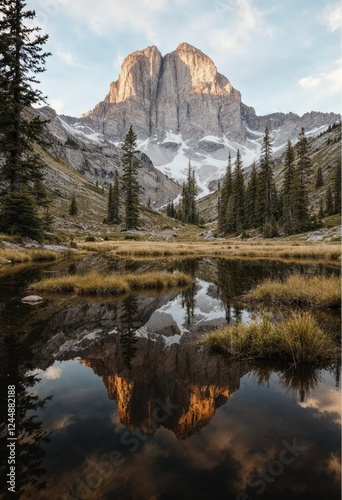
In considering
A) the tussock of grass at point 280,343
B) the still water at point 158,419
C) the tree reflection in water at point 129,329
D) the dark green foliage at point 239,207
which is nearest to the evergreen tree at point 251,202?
the dark green foliage at point 239,207

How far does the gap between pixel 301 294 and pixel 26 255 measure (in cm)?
2214

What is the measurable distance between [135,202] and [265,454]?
65219 mm

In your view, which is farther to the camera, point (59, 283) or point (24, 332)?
point (59, 283)

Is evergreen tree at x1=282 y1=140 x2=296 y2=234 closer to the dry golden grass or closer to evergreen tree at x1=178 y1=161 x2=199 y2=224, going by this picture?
the dry golden grass

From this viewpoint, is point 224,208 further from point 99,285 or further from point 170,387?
point 170,387

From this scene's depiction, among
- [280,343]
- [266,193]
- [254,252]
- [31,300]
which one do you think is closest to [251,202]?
[266,193]

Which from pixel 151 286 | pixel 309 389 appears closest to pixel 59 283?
pixel 151 286

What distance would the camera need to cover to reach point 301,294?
12.1 metres

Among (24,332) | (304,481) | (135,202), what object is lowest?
(304,481)

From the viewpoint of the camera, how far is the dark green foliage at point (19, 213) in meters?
27.8

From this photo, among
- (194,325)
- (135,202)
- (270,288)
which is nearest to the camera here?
(194,325)

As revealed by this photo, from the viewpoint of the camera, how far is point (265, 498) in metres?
3.21

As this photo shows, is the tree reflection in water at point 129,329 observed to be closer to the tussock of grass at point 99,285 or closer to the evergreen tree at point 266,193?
the tussock of grass at point 99,285

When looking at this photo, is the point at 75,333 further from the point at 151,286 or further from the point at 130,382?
the point at 151,286
